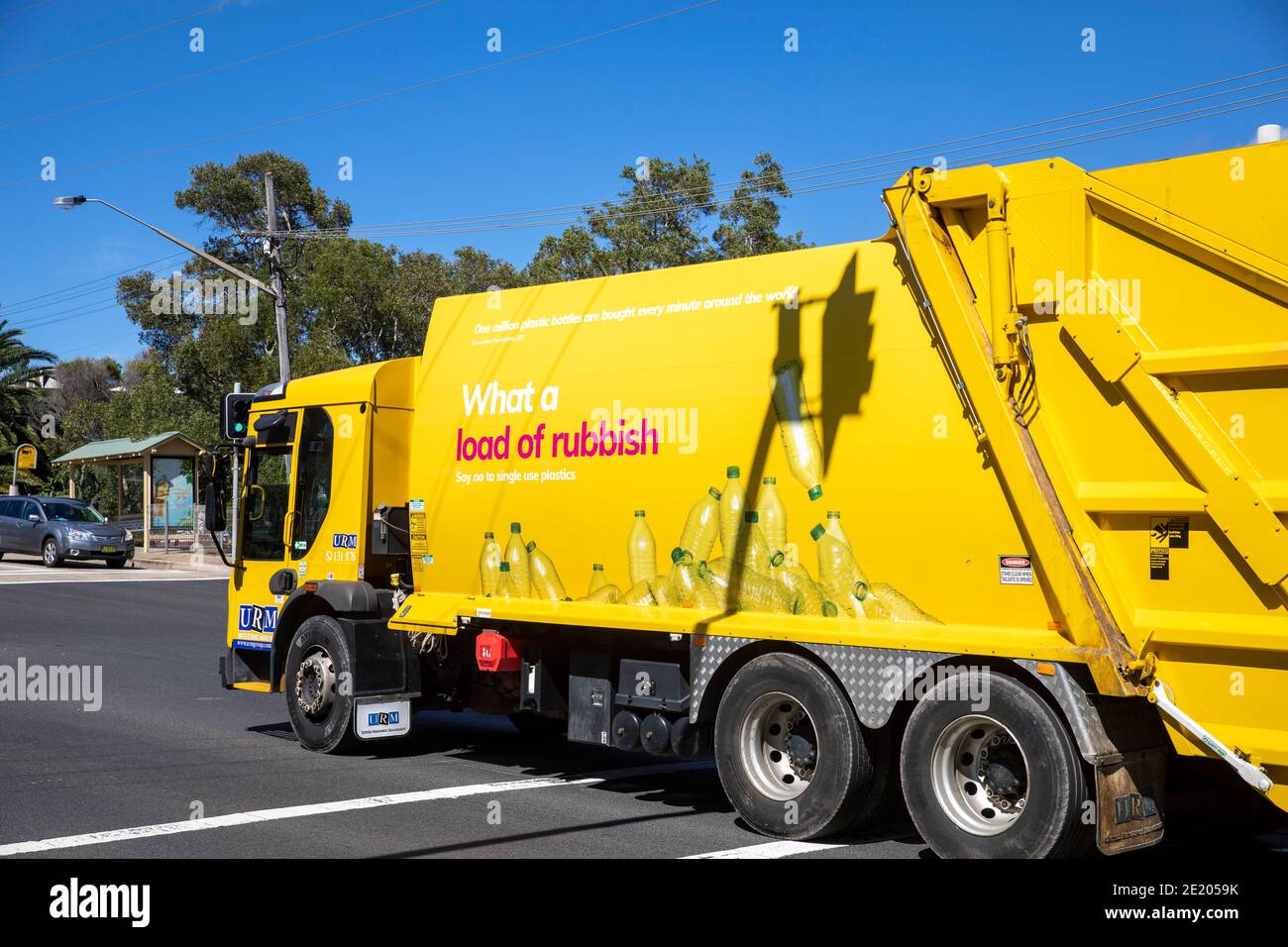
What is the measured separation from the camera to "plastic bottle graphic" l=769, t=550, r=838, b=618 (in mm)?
7234

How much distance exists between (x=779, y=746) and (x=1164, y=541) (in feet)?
8.22

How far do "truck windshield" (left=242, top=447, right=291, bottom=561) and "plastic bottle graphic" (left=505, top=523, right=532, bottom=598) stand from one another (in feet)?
8.60

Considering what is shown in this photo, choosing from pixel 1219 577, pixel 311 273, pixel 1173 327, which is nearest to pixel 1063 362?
pixel 1173 327

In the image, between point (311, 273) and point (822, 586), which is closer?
point (822, 586)

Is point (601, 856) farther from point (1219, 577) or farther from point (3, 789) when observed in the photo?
point (3, 789)

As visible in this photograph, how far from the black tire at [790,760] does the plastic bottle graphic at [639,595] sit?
0.86m

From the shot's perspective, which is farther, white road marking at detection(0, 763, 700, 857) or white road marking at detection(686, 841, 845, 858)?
white road marking at detection(0, 763, 700, 857)

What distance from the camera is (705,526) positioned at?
7.78 meters

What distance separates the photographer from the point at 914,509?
6828mm

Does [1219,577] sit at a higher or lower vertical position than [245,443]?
lower

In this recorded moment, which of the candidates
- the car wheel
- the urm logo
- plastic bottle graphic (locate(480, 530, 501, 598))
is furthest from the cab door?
the car wheel

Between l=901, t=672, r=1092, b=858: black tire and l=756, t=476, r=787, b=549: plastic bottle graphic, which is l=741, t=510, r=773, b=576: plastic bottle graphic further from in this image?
l=901, t=672, r=1092, b=858: black tire

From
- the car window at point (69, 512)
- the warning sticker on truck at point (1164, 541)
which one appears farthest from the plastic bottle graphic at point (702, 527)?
the car window at point (69, 512)

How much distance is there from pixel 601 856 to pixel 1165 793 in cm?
296
